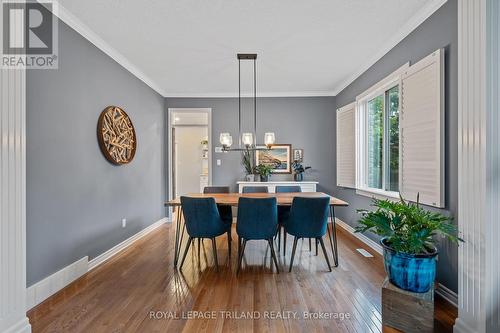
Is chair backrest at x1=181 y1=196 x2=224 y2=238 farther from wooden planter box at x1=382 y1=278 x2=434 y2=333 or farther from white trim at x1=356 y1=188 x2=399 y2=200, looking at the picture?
white trim at x1=356 y1=188 x2=399 y2=200

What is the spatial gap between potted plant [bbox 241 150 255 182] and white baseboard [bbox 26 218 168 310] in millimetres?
2522

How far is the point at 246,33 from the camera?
8.55 feet

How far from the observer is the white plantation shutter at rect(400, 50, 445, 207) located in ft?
6.78

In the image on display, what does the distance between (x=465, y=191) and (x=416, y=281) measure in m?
0.68

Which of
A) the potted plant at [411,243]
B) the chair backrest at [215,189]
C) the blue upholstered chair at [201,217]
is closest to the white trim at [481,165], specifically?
the potted plant at [411,243]

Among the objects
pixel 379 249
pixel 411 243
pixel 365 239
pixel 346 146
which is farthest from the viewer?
pixel 346 146

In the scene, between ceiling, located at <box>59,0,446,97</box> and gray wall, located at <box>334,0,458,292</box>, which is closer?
gray wall, located at <box>334,0,458,292</box>

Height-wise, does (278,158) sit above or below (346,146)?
below

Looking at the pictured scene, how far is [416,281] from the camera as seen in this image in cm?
160

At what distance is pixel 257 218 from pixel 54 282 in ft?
6.40

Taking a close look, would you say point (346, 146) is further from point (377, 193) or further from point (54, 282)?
point (54, 282)

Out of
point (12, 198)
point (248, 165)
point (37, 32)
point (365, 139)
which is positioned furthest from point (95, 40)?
point (365, 139)

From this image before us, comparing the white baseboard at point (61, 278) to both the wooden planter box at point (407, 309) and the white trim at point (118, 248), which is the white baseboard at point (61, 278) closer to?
the white trim at point (118, 248)

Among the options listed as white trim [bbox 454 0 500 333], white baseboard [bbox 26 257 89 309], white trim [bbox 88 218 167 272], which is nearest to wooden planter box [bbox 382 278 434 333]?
white trim [bbox 454 0 500 333]
